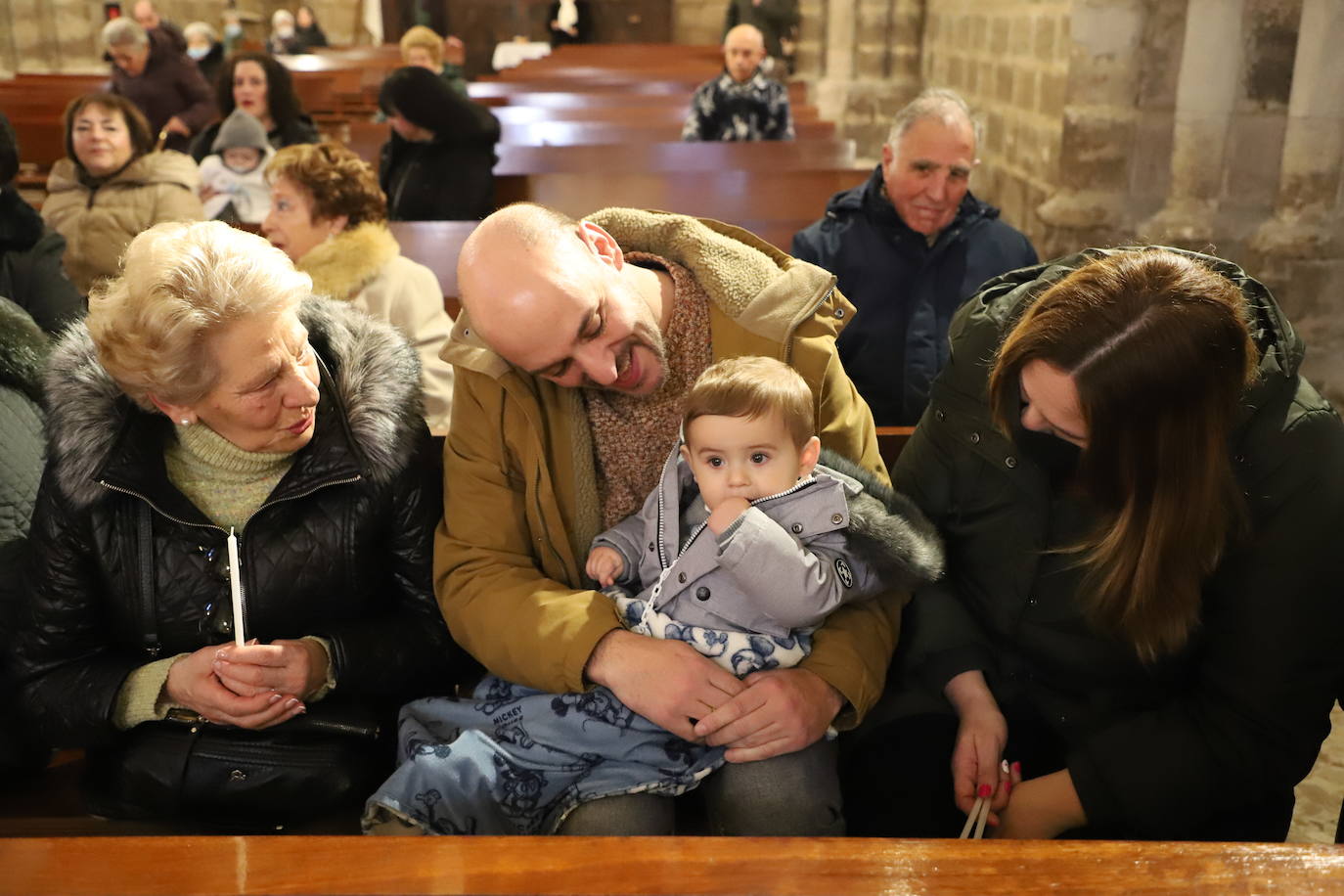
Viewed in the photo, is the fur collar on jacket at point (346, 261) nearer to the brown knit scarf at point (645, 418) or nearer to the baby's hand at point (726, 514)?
the brown knit scarf at point (645, 418)

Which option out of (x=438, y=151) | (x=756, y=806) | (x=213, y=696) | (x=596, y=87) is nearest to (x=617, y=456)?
(x=756, y=806)

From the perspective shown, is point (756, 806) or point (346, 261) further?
point (346, 261)

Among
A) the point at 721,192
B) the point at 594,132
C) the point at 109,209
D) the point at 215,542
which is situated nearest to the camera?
the point at 215,542

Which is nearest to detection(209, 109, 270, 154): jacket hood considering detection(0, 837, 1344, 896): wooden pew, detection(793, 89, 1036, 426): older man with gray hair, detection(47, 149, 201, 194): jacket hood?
detection(47, 149, 201, 194): jacket hood

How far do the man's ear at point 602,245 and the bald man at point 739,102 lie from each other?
482 centimetres

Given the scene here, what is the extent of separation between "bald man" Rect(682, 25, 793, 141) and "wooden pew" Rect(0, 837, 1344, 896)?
591 cm

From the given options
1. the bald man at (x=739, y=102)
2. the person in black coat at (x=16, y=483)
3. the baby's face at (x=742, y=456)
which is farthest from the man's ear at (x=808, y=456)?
the bald man at (x=739, y=102)

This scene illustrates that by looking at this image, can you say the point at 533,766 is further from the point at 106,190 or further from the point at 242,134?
the point at 242,134

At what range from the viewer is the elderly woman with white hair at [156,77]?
8578mm

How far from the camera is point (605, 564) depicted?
7.04 feet

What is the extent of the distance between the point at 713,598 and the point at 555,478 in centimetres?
41

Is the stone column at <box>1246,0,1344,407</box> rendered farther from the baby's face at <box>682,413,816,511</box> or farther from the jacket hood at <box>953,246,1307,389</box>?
the baby's face at <box>682,413,816,511</box>

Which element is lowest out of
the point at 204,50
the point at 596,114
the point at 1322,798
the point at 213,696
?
the point at 1322,798

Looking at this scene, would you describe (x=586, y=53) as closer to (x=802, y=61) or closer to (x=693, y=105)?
(x=802, y=61)
